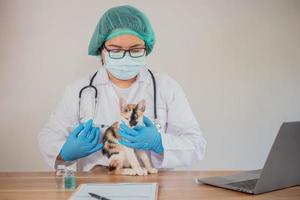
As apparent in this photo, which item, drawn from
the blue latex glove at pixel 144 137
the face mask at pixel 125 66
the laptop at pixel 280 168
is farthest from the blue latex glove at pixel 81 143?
the laptop at pixel 280 168

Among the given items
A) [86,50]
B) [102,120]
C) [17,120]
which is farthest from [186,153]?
[17,120]

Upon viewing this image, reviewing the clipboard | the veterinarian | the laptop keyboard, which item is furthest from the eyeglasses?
the laptop keyboard

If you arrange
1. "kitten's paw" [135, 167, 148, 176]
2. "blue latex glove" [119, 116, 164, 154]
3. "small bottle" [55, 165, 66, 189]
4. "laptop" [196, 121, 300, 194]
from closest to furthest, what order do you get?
"laptop" [196, 121, 300, 194], "small bottle" [55, 165, 66, 189], "kitten's paw" [135, 167, 148, 176], "blue latex glove" [119, 116, 164, 154]

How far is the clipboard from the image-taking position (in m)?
1.22

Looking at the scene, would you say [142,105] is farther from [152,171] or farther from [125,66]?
[152,171]

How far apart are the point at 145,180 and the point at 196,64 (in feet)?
2.34

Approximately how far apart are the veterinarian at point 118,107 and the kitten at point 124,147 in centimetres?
3

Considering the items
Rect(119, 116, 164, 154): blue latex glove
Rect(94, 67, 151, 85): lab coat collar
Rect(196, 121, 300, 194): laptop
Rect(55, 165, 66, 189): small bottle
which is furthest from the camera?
Rect(94, 67, 151, 85): lab coat collar

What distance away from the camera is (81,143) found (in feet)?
6.00

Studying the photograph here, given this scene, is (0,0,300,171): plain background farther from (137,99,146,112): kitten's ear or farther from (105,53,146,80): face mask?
(137,99,146,112): kitten's ear

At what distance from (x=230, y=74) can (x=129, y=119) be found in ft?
1.77

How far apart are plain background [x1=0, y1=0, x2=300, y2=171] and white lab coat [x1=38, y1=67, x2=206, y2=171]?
5 centimetres

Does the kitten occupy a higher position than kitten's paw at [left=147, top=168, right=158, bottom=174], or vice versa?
the kitten

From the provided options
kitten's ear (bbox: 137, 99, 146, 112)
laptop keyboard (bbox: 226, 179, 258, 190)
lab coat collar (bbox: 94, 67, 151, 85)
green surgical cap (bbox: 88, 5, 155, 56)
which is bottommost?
laptop keyboard (bbox: 226, 179, 258, 190)
